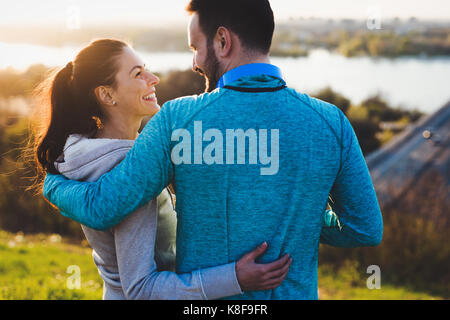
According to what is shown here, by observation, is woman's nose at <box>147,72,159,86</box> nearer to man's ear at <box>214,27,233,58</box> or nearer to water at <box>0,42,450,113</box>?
man's ear at <box>214,27,233,58</box>

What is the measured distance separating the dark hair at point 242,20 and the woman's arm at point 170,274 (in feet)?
2.38

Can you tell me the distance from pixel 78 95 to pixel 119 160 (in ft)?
1.51

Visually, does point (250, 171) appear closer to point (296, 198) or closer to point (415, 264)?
point (296, 198)

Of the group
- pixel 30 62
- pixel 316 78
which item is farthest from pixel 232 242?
pixel 316 78

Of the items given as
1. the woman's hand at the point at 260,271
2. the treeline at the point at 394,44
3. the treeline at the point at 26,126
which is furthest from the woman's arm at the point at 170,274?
the treeline at the point at 394,44

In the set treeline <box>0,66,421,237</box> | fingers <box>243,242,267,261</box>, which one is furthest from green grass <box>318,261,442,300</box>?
treeline <box>0,66,421,237</box>

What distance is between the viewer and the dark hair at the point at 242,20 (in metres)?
1.63

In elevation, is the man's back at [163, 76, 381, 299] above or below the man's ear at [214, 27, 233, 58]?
below

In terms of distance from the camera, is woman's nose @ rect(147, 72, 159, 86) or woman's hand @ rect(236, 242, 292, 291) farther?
woman's nose @ rect(147, 72, 159, 86)

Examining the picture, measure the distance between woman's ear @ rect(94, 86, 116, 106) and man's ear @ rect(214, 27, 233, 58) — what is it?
0.61 m

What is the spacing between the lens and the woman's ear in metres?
1.98

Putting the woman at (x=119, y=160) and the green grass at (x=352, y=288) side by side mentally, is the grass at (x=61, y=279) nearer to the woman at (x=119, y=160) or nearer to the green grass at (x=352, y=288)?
the green grass at (x=352, y=288)

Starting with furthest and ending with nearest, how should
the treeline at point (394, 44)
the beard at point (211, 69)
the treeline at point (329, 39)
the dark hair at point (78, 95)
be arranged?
the treeline at point (394, 44), the treeline at point (329, 39), the dark hair at point (78, 95), the beard at point (211, 69)
